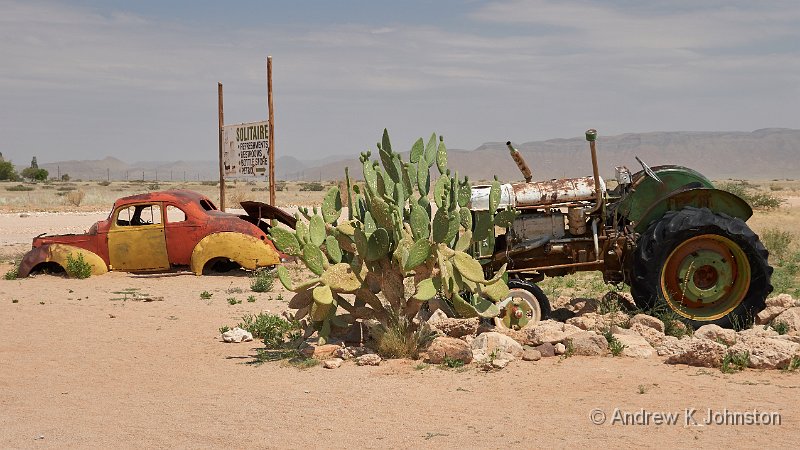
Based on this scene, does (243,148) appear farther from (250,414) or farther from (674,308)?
(250,414)

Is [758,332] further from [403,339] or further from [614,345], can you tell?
[403,339]

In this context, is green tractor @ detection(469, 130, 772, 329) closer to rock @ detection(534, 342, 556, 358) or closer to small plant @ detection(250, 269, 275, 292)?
rock @ detection(534, 342, 556, 358)

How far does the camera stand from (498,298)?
9.27m

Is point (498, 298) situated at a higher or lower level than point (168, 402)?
higher

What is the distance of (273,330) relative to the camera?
33.0ft

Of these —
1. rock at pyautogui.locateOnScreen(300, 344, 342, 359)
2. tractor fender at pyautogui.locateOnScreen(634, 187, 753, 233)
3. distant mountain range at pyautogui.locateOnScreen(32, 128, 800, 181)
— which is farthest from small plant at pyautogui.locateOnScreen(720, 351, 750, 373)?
distant mountain range at pyautogui.locateOnScreen(32, 128, 800, 181)

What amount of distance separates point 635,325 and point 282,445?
15.2ft

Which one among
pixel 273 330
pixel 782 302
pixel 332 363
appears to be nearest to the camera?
pixel 332 363

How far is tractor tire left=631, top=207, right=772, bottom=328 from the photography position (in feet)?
32.6

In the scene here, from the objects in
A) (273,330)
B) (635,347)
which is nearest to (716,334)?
(635,347)

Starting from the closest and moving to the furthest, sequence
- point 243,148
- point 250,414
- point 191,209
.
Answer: point 250,414 → point 191,209 → point 243,148

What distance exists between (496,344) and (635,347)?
1320 mm

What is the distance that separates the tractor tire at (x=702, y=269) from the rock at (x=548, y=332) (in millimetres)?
1107

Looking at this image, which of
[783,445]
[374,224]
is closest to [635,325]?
[374,224]
